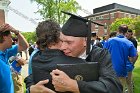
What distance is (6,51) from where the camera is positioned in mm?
5703

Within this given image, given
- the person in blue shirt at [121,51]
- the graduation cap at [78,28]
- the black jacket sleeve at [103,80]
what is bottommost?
the person in blue shirt at [121,51]

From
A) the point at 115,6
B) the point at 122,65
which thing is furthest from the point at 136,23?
the point at 122,65

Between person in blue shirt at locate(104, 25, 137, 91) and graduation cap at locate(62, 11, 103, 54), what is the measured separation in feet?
16.9

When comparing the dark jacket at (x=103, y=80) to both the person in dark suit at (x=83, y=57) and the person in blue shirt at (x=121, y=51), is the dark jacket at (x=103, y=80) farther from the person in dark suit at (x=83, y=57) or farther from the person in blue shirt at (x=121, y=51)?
the person in blue shirt at (x=121, y=51)

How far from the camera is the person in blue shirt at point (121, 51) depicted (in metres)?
8.16

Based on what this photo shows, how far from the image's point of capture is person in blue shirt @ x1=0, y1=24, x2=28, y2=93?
456 centimetres

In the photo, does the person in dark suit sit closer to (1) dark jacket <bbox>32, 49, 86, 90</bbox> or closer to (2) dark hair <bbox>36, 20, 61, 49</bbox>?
(1) dark jacket <bbox>32, 49, 86, 90</bbox>

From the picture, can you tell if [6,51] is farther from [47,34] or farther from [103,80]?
[103,80]

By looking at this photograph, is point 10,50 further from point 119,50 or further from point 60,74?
point 60,74

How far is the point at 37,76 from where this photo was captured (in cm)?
280

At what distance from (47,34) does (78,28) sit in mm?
1011

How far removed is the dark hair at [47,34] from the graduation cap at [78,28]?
683 millimetres

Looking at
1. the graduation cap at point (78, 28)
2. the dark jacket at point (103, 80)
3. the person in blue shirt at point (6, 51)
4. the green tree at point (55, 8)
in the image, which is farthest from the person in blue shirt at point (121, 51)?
the green tree at point (55, 8)

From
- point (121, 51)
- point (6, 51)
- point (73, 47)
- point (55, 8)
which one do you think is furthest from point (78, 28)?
point (55, 8)
